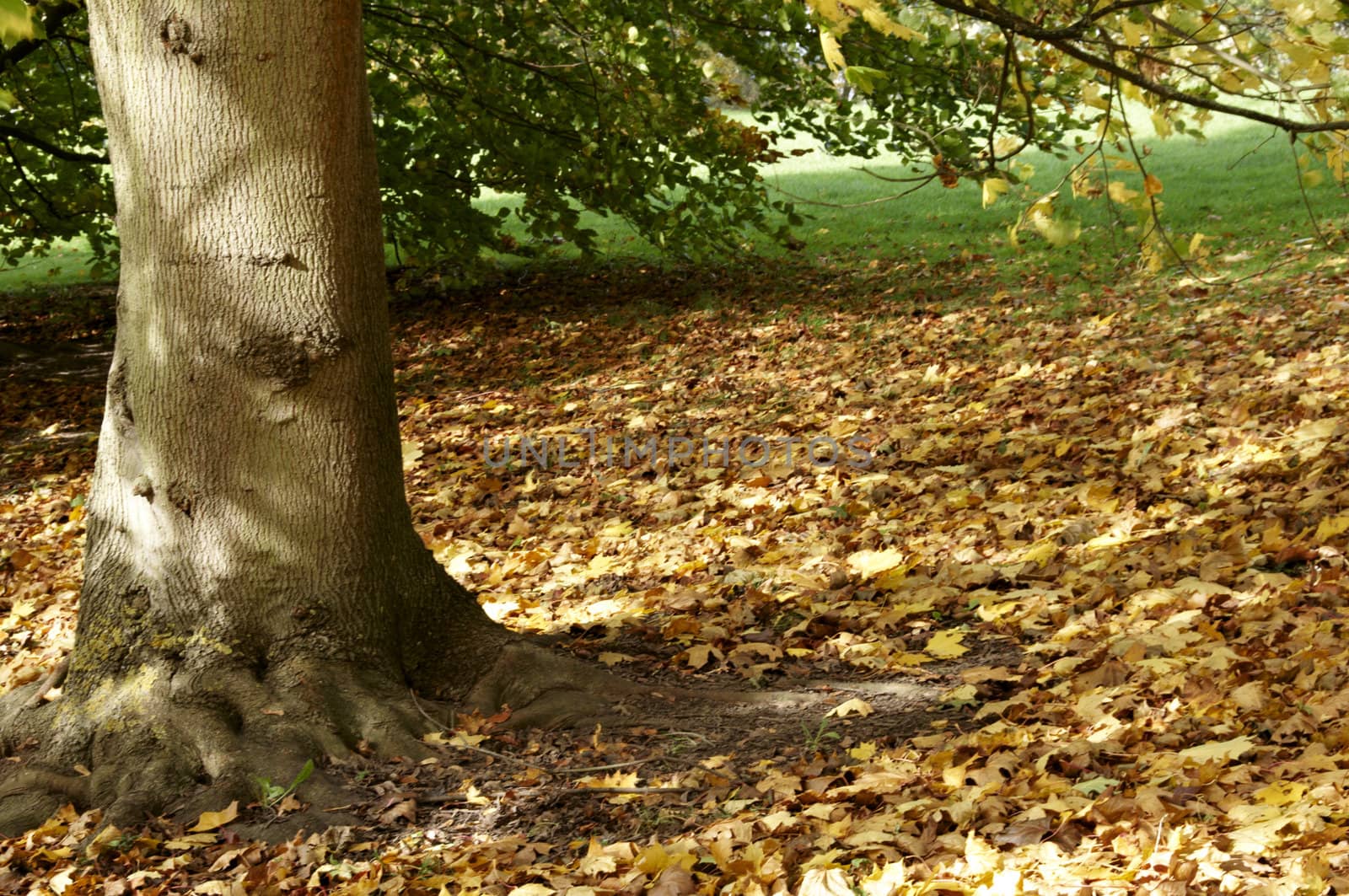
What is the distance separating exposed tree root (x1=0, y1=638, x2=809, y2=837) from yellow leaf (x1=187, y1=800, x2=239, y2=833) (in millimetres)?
53

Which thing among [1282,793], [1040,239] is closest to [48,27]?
[1040,239]

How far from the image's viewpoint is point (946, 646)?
3.97m

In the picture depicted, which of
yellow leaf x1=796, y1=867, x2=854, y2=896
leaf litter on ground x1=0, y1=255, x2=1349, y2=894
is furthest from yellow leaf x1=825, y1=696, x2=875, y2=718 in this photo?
yellow leaf x1=796, y1=867, x2=854, y2=896

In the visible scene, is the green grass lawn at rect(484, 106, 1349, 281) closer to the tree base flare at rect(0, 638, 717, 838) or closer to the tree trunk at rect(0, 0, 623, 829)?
the tree trunk at rect(0, 0, 623, 829)

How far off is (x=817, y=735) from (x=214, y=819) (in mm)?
1670

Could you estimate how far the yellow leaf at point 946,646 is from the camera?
3924 millimetres

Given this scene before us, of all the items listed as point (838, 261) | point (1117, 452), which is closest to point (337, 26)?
point (1117, 452)

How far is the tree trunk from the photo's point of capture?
11.1 ft

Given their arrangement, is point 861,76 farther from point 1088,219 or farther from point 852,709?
A: point 1088,219

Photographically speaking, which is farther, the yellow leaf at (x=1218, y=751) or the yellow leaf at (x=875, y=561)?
the yellow leaf at (x=875, y=561)

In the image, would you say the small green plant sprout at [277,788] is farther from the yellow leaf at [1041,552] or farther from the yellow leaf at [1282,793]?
the yellow leaf at [1041,552]

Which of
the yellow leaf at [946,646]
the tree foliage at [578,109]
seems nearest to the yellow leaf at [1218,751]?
the yellow leaf at [946,646]

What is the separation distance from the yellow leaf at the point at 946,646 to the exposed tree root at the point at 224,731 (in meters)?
0.68

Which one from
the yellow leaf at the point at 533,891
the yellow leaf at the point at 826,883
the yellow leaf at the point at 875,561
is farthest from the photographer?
the yellow leaf at the point at 875,561
